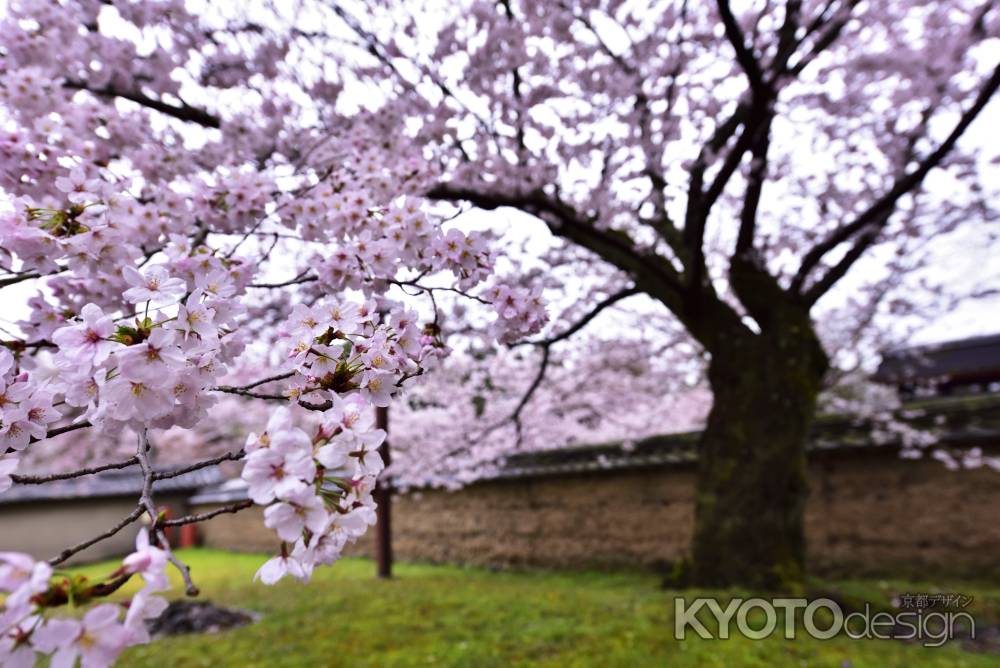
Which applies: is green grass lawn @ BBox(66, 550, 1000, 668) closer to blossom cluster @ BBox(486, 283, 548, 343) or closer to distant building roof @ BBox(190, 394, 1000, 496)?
distant building roof @ BBox(190, 394, 1000, 496)

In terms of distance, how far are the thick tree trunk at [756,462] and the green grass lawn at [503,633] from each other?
72 centimetres

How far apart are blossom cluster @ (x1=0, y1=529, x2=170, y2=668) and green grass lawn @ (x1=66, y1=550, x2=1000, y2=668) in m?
3.64

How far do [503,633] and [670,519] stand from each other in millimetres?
4422

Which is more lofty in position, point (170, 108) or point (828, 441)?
point (170, 108)

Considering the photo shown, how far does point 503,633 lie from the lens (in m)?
4.91

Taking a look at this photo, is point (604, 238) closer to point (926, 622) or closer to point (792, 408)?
point (792, 408)

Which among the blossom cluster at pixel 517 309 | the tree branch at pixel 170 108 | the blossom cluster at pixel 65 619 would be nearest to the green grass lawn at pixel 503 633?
the blossom cluster at pixel 517 309

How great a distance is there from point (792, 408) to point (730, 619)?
2.35m

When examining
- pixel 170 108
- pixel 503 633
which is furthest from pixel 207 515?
pixel 170 108

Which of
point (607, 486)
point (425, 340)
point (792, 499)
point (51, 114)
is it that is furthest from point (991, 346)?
point (51, 114)

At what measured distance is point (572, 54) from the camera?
562 cm

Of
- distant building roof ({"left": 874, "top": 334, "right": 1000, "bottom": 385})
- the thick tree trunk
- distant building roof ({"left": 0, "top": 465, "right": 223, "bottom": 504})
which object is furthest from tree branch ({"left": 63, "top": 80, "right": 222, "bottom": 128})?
distant building roof ({"left": 0, "top": 465, "right": 223, "bottom": 504})

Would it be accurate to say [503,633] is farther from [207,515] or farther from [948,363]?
[948,363]

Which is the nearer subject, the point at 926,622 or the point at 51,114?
the point at 51,114
